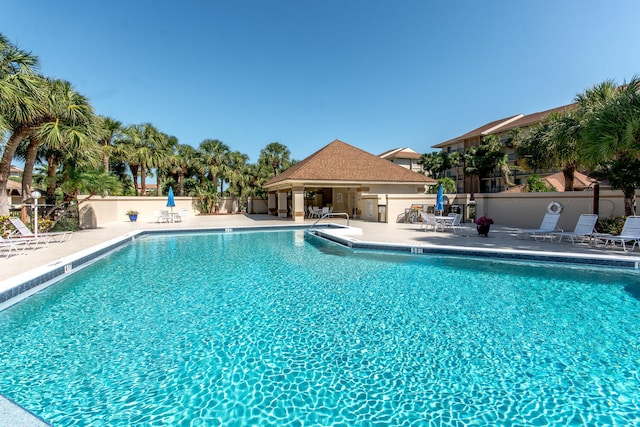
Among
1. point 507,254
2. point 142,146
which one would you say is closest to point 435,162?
point 142,146

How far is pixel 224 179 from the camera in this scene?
3469 cm

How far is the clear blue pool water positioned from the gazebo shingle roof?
14359 millimetres

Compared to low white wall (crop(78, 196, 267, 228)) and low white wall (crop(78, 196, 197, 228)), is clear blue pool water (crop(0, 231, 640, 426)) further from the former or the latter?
low white wall (crop(78, 196, 267, 228))

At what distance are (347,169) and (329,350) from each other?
792 inches

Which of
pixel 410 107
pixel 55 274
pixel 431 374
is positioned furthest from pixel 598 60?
pixel 55 274

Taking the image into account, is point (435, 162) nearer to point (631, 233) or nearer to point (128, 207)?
point (631, 233)

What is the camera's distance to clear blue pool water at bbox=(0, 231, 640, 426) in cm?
327

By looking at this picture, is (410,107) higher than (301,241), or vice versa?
(410,107)

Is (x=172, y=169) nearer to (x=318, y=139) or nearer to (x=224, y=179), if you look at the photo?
(x=224, y=179)

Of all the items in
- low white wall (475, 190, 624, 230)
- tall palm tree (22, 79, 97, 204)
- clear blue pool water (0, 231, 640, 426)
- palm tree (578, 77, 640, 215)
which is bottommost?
clear blue pool water (0, 231, 640, 426)

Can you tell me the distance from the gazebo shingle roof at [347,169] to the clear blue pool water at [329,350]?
14359mm

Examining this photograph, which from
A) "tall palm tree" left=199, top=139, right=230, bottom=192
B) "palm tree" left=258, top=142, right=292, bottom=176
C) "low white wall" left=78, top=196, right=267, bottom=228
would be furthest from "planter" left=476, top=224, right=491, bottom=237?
"tall palm tree" left=199, top=139, right=230, bottom=192

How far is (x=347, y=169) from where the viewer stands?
78.4 feet

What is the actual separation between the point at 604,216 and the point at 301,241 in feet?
41.8
